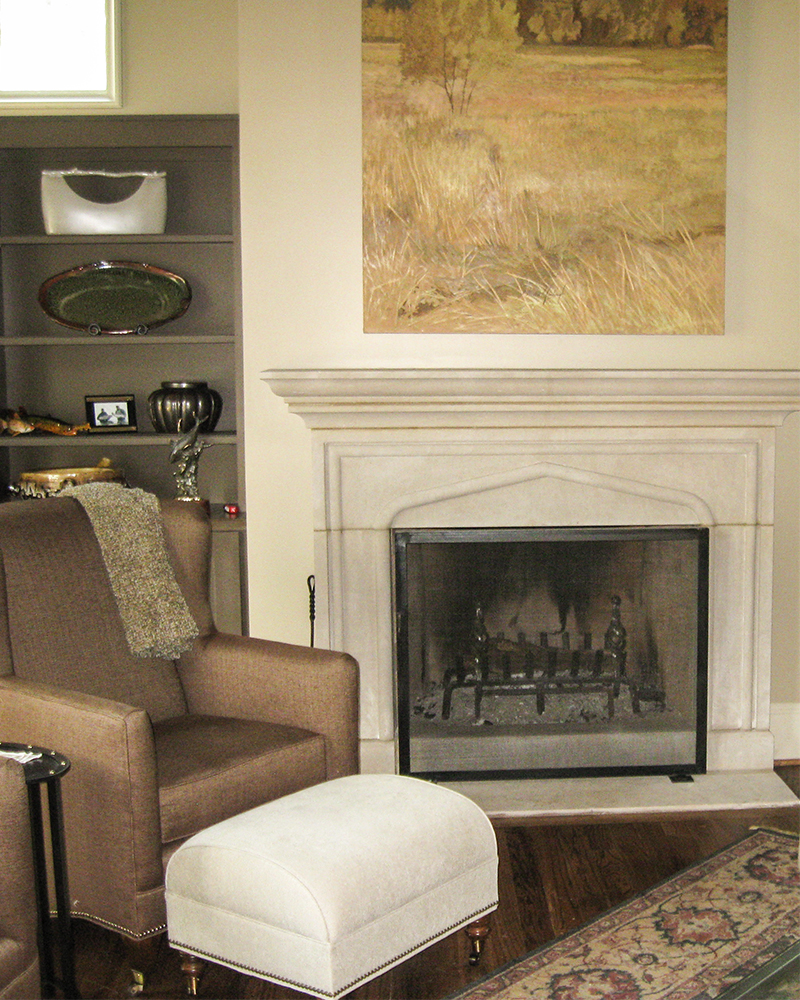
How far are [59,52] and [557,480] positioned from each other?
2.37m

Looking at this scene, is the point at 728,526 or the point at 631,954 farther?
the point at 728,526

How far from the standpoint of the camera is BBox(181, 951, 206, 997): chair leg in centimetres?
219

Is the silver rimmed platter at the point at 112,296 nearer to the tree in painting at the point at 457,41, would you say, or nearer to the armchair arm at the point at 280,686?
the tree in painting at the point at 457,41

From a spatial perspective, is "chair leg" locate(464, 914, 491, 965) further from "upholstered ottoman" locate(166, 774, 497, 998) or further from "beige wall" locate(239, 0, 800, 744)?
"beige wall" locate(239, 0, 800, 744)

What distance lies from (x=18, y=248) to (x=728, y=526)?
2823 mm

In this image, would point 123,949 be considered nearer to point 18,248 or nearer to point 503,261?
point 503,261

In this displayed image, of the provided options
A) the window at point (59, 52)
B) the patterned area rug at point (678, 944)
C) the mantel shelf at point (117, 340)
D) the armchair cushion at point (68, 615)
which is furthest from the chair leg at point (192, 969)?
the window at point (59, 52)

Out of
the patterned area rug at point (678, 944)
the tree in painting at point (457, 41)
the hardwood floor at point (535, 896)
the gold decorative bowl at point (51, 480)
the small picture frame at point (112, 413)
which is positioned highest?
the tree in painting at point (457, 41)

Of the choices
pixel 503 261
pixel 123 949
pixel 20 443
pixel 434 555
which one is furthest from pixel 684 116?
pixel 123 949

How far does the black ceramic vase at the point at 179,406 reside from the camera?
3.89 m

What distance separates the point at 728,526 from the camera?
139 inches

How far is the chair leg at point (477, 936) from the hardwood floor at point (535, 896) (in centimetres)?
2

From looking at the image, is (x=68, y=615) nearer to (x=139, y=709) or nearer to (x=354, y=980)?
(x=139, y=709)

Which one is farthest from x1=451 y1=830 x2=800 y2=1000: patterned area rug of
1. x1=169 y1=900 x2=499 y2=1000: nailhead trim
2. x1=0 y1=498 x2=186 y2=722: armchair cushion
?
x1=0 y1=498 x2=186 y2=722: armchair cushion
